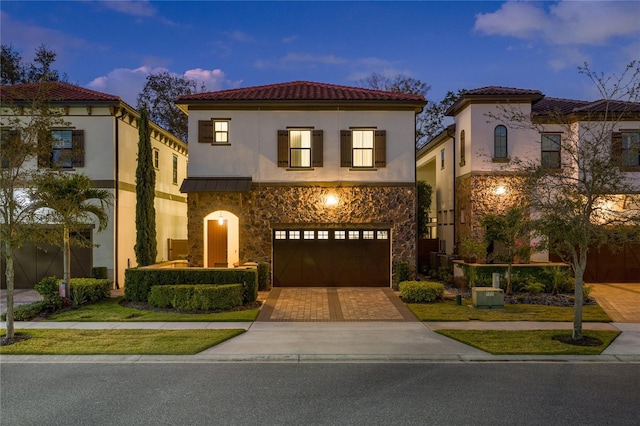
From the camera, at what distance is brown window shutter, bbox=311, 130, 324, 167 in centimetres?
1892

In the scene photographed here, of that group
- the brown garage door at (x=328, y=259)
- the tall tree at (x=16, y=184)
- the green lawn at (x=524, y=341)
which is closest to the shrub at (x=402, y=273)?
the brown garage door at (x=328, y=259)

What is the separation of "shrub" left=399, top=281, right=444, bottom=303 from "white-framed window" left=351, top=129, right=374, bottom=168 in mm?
5801

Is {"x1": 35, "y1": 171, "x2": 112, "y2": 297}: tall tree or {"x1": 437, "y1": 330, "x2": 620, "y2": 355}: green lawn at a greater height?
{"x1": 35, "y1": 171, "x2": 112, "y2": 297}: tall tree

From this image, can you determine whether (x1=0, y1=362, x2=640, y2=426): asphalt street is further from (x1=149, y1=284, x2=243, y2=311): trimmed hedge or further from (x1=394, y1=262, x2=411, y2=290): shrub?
(x1=394, y1=262, x2=411, y2=290): shrub

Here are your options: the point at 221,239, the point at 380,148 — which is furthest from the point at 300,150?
the point at 221,239

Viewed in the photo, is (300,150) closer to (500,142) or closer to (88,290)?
(500,142)

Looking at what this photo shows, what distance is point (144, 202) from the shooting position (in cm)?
1828

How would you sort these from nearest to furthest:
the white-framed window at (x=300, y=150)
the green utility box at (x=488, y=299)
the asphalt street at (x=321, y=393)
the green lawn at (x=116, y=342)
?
the asphalt street at (x=321, y=393)
the green lawn at (x=116, y=342)
the green utility box at (x=488, y=299)
the white-framed window at (x=300, y=150)

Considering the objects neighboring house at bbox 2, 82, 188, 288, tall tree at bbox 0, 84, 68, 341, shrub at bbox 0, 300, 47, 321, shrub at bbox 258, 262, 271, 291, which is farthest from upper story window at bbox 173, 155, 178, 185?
tall tree at bbox 0, 84, 68, 341

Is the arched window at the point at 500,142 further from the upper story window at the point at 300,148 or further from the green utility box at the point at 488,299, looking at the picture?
the upper story window at the point at 300,148

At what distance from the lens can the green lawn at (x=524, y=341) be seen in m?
9.76

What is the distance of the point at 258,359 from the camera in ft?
31.1

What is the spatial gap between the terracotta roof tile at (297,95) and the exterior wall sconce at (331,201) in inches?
158

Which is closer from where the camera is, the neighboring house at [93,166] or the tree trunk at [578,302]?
the tree trunk at [578,302]
